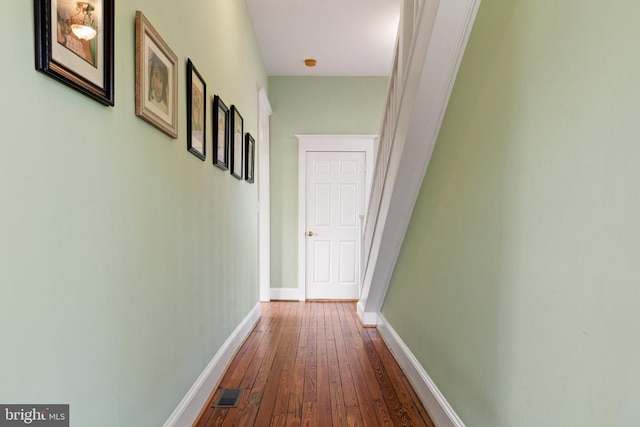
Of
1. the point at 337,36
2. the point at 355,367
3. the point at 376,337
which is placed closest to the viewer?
the point at 355,367

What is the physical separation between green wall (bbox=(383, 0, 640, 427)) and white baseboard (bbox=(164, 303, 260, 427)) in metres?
1.21

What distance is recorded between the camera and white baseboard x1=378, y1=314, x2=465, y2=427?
1626 mm

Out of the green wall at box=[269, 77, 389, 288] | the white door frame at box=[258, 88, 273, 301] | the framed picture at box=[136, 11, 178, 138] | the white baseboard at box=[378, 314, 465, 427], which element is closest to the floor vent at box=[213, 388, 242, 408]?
the white baseboard at box=[378, 314, 465, 427]

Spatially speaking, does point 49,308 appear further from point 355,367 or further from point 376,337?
point 376,337

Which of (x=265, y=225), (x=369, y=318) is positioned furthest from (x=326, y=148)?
(x=369, y=318)

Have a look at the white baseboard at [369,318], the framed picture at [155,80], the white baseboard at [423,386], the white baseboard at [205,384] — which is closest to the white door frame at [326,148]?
the white baseboard at [369,318]

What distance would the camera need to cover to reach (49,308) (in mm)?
799

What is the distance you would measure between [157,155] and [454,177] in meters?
1.25

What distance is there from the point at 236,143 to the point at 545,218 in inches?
85.9

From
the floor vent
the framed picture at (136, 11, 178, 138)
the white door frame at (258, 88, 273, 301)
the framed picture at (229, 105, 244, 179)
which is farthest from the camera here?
the white door frame at (258, 88, 273, 301)

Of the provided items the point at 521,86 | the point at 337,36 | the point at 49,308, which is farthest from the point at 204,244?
the point at 337,36

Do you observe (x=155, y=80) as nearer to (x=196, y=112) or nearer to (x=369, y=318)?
(x=196, y=112)

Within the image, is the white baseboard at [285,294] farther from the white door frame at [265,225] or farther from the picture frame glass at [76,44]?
the picture frame glass at [76,44]

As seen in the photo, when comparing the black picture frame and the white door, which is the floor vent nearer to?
the black picture frame
